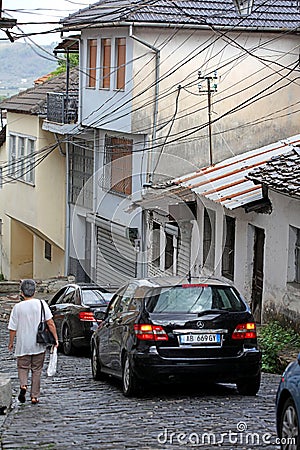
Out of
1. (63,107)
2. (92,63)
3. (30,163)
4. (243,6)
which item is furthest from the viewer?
(30,163)

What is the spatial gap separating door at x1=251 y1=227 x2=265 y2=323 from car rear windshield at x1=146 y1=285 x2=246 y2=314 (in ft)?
28.9

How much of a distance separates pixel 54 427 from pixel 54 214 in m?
27.6

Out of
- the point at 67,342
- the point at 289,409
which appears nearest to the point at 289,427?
the point at 289,409

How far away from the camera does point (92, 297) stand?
20.0 meters

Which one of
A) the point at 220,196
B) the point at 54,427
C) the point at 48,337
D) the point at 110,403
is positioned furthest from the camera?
the point at 220,196

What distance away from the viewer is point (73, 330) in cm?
1983

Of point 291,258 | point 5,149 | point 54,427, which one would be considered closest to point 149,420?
point 54,427

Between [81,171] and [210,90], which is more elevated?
[210,90]

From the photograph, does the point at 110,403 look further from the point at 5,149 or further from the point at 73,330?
the point at 5,149

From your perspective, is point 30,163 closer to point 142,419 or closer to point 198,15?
point 198,15

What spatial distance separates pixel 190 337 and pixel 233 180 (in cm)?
1156

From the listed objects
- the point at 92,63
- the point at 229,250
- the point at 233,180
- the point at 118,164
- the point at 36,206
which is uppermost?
the point at 92,63

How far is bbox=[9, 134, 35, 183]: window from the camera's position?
38688 millimetres

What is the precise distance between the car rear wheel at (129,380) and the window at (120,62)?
1762cm
